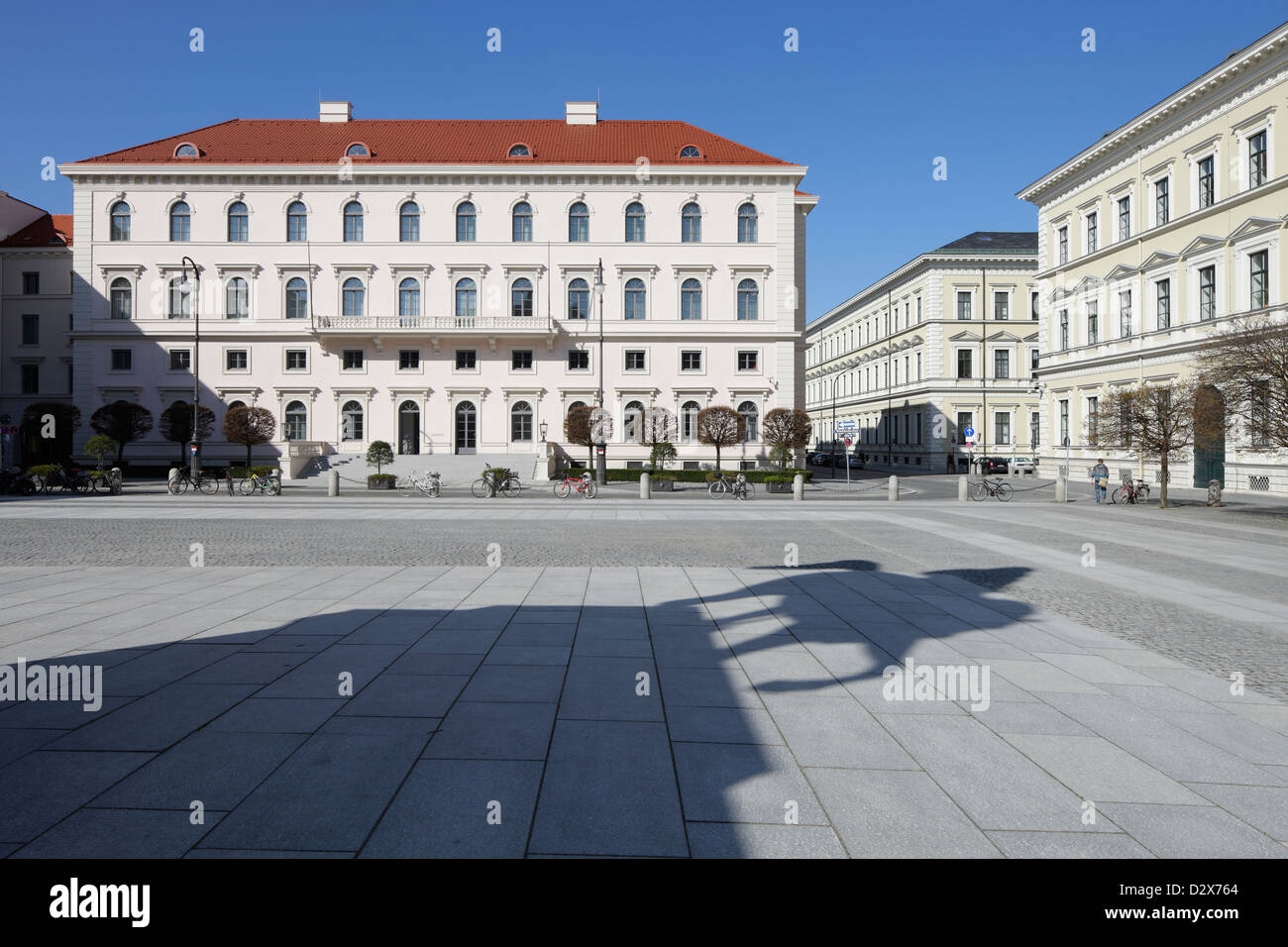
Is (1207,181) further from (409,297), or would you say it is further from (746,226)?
(409,297)

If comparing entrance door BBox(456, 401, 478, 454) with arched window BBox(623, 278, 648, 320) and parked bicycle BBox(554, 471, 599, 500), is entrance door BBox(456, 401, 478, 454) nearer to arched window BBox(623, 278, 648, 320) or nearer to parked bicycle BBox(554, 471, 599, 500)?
arched window BBox(623, 278, 648, 320)

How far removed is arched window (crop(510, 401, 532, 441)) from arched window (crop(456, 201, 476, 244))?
11.5 m

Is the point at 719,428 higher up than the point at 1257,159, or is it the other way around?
the point at 1257,159

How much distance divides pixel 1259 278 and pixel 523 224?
39.0 meters

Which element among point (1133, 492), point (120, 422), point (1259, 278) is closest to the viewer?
point (1133, 492)

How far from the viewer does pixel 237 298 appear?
49.5m

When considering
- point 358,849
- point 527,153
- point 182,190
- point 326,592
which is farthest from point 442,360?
point 358,849

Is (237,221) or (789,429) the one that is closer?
(789,429)

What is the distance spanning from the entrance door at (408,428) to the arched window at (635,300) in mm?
15155

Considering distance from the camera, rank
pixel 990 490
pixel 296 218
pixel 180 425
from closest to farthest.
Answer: pixel 990 490, pixel 180 425, pixel 296 218

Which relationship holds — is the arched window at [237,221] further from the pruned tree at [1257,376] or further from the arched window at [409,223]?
the pruned tree at [1257,376]

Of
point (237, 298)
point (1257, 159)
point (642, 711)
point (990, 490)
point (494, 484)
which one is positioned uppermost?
point (1257, 159)

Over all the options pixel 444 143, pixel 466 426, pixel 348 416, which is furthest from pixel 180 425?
pixel 444 143

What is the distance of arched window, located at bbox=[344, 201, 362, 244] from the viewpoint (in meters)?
49.7
